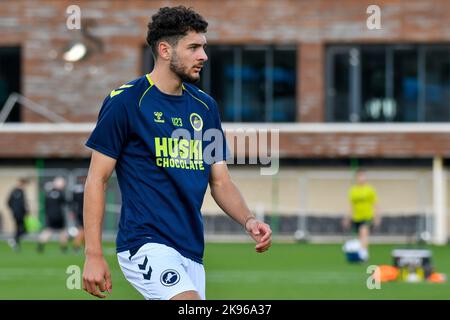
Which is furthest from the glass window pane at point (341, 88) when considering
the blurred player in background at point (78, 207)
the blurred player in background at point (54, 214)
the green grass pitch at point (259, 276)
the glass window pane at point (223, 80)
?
the blurred player in background at point (54, 214)

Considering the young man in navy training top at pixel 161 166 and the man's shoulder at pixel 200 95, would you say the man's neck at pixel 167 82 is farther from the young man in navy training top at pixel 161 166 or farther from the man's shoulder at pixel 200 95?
the man's shoulder at pixel 200 95

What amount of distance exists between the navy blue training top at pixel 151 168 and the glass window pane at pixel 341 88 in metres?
38.6

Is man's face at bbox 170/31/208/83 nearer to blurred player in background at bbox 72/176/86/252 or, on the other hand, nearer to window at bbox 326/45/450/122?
blurred player in background at bbox 72/176/86/252

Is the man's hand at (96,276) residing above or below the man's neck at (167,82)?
below

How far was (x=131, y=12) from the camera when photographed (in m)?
46.1

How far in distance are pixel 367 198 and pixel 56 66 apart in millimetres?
20359

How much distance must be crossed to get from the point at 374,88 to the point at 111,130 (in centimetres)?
3876

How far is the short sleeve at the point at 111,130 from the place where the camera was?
6691 millimetres

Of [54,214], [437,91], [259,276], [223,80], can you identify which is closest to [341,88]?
[437,91]

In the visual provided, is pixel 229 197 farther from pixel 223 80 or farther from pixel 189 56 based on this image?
pixel 223 80

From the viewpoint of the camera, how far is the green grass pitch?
60.0ft

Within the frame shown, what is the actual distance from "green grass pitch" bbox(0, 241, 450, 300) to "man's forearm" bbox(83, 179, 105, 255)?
10.7 meters

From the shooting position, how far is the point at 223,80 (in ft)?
149

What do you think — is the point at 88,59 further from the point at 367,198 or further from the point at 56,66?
the point at 367,198
